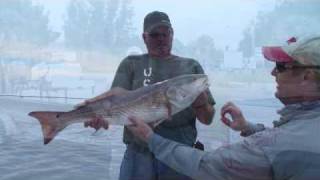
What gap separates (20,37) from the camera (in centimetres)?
496

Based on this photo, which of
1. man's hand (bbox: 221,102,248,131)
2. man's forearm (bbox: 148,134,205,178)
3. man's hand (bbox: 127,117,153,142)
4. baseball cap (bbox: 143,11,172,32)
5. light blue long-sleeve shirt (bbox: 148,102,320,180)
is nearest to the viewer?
light blue long-sleeve shirt (bbox: 148,102,320,180)

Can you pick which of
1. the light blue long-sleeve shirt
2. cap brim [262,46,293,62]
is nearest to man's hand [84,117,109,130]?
the light blue long-sleeve shirt

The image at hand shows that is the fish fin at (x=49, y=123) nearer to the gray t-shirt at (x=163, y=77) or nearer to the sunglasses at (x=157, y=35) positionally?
the gray t-shirt at (x=163, y=77)

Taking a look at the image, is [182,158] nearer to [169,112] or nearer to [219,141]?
[169,112]

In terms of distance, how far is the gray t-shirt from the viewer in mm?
2105

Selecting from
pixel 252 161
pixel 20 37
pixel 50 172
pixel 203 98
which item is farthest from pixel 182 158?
pixel 20 37

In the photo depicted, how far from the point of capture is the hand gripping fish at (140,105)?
A: 6.27ft

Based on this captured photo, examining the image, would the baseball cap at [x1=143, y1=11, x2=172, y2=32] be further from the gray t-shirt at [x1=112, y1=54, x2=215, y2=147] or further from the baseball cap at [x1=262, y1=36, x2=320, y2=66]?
the baseball cap at [x1=262, y1=36, x2=320, y2=66]

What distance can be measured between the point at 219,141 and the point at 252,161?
271cm

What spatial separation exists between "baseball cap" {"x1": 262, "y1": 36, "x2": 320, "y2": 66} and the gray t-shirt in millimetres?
852

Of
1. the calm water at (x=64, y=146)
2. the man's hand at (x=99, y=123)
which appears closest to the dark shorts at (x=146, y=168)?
the man's hand at (x=99, y=123)

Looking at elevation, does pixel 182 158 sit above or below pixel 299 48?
below

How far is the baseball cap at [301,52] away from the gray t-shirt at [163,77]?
852 millimetres

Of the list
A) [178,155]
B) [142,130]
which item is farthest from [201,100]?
[178,155]
